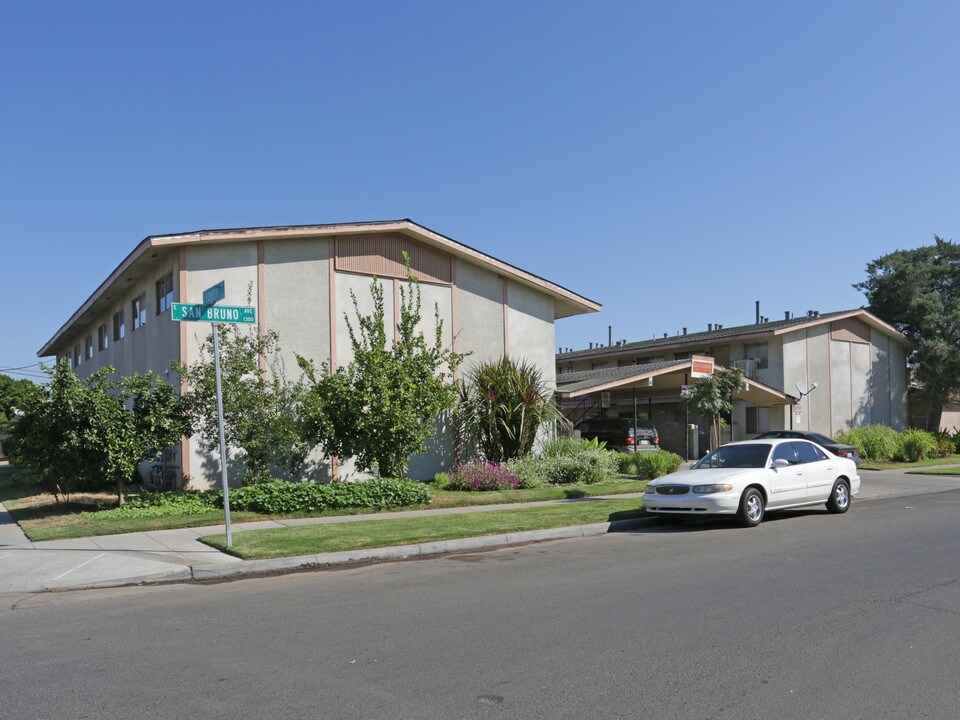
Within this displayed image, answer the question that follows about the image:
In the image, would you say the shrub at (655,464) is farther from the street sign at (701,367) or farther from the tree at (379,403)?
the tree at (379,403)

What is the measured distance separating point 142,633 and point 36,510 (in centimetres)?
994

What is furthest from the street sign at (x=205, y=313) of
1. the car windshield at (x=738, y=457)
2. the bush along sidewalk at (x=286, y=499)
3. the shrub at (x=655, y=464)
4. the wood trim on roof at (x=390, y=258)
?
the shrub at (x=655, y=464)

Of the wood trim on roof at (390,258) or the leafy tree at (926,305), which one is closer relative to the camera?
the wood trim on roof at (390,258)

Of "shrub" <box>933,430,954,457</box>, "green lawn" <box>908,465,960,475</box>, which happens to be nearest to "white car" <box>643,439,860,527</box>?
"green lawn" <box>908,465,960,475</box>

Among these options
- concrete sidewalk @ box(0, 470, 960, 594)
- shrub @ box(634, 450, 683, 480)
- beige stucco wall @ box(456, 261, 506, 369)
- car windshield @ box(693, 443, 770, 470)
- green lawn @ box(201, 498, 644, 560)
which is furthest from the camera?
beige stucco wall @ box(456, 261, 506, 369)

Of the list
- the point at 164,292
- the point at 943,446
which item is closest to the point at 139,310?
the point at 164,292

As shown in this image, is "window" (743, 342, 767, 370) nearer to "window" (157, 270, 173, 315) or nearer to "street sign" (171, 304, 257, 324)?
"window" (157, 270, 173, 315)

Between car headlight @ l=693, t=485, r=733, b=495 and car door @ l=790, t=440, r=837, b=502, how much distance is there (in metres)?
2.36

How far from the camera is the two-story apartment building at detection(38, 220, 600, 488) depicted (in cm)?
1731

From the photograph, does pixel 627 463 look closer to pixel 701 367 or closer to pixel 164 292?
pixel 701 367

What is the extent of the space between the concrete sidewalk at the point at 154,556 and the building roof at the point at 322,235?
656 centimetres

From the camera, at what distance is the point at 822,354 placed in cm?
3688

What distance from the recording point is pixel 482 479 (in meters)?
18.4

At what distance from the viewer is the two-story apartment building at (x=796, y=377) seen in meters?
34.6
